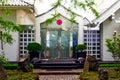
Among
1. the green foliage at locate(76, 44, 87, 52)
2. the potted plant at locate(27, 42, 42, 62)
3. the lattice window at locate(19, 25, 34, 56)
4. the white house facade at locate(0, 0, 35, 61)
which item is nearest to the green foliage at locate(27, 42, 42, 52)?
the potted plant at locate(27, 42, 42, 62)

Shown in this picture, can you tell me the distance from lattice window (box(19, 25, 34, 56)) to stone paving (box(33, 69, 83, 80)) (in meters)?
5.18

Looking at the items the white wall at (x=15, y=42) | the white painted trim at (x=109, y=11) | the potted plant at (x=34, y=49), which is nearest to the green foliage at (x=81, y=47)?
the white painted trim at (x=109, y=11)

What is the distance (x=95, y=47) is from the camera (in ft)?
93.8

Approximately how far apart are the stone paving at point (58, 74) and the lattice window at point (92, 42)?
5.44 metres

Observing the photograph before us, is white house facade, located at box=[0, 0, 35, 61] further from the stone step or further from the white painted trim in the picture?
the white painted trim

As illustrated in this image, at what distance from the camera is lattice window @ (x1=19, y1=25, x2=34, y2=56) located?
1109 inches

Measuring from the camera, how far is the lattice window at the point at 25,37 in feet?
92.4

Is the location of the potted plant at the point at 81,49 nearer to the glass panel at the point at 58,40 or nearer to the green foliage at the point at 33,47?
the glass panel at the point at 58,40

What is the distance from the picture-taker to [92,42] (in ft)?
93.5

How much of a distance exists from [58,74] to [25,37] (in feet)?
23.0

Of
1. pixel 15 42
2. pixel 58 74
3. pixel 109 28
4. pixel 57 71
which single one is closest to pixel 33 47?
pixel 15 42

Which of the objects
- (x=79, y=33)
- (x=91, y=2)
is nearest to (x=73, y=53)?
(x=79, y=33)

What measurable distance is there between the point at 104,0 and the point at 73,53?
25.3 ft

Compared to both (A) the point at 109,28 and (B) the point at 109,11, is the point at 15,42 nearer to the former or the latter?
(A) the point at 109,28
